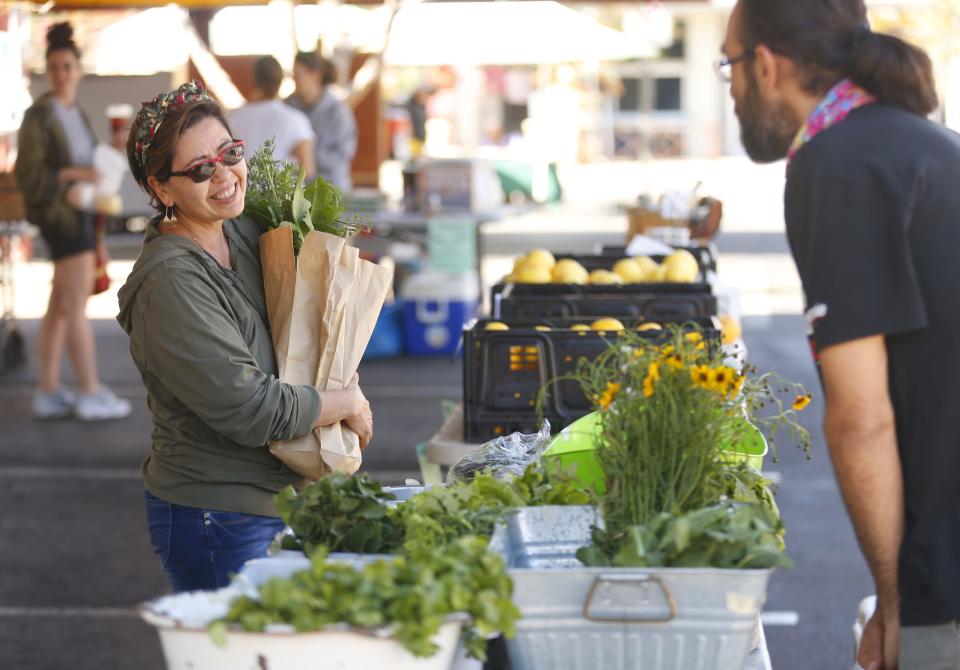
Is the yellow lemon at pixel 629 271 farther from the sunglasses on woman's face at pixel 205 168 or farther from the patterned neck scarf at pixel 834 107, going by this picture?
the patterned neck scarf at pixel 834 107

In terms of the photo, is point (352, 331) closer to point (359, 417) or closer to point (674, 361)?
point (359, 417)

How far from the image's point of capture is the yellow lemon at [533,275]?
15.8 ft

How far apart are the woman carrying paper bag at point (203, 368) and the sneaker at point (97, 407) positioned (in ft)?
17.4

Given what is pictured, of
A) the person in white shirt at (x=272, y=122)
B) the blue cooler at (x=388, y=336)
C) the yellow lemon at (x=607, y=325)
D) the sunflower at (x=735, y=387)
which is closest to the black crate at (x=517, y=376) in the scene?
the yellow lemon at (x=607, y=325)

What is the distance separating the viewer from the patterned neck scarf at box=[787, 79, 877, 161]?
2.11 m

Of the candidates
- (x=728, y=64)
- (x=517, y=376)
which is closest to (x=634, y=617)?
(x=728, y=64)

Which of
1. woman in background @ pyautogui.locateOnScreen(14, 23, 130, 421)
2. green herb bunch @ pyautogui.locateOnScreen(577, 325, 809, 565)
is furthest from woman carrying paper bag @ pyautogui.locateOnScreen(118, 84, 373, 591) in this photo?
woman in background @ pyautogui.locateOnScreen(14, 23, 130, 421)

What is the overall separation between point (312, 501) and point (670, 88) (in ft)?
116

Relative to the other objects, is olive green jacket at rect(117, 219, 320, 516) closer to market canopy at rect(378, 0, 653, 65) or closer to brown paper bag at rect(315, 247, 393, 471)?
brown paper bag at rect(315, 247, 393, 471)

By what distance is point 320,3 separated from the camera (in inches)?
462

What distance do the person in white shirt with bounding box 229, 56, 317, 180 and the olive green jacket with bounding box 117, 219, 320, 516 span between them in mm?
4718

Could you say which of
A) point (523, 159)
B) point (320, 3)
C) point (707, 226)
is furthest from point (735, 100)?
point (523, 159)

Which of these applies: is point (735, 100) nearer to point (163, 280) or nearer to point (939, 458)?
point (939, 458)

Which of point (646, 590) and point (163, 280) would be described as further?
point (163, 280)
